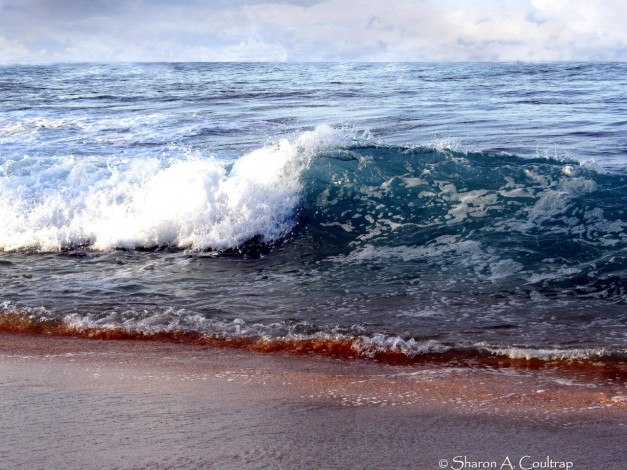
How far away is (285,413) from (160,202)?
15.6 feet

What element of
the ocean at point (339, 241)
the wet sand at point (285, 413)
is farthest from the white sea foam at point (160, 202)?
the wet sand at point (285, 413)

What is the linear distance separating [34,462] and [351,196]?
5514 millimetres

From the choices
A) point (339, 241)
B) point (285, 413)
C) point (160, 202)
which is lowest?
point (285, 413)

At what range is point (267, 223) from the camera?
6750 millimetres

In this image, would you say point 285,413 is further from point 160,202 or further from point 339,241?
point 160,202

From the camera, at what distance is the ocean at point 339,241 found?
4.09 metres

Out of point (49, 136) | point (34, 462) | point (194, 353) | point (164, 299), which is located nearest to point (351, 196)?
point (164, 299)

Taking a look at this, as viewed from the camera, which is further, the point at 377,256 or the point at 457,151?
the point at 457,151

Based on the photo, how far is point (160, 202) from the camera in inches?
279

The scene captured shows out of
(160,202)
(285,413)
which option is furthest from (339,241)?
(285,413)

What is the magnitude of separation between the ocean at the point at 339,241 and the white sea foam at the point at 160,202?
0.02 m

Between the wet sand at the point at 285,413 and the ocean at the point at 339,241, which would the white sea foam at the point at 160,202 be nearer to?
the ocean at the point at 339,241

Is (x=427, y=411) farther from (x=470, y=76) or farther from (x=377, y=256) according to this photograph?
(x=470, y=76)

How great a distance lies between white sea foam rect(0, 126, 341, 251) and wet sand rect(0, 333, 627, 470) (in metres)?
2.94
